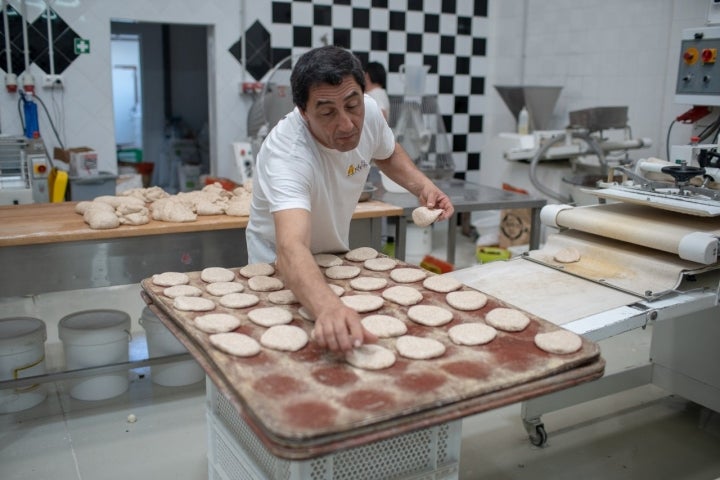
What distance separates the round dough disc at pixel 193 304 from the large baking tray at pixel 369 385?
3.8 inches

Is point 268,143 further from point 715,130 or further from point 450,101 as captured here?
point 450,101

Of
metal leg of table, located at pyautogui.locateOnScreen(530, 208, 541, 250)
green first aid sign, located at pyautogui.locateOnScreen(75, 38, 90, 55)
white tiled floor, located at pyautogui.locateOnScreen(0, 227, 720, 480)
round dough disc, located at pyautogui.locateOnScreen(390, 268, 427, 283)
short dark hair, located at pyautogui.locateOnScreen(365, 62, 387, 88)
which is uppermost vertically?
green first aid sign, located at pyautogui.locateOnScreen(75, 38, 90, 55)

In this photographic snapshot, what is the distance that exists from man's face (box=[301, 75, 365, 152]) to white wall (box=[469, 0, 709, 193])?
135 inches

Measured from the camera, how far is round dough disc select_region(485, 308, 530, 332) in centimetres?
167

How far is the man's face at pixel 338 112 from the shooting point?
181 centimetres

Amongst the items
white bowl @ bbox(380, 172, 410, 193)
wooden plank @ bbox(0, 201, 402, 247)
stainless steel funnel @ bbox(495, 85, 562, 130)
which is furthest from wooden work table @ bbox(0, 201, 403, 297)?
stainless steel funnel @ bbox(495, 85, 562, 130)

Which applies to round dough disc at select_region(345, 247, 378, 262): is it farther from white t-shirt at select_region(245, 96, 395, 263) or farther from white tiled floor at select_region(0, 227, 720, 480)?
white tiled floor at select_region(0, 227, 720, 480)

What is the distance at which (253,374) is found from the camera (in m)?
1.40

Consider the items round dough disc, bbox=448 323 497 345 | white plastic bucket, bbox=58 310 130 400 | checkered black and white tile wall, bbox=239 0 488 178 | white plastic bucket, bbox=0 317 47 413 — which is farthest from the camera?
checkered black and white tile wall, bbox=239 0 488 178

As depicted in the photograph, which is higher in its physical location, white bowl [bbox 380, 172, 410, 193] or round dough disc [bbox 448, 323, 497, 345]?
white bowl [bbox 380, 172, 410, 193]

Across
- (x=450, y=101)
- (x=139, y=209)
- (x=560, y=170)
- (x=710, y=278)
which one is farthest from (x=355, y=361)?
(x=450, y=101)

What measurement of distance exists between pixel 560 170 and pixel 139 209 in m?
3.26

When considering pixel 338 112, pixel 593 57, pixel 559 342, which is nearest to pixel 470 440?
pixel 559 342

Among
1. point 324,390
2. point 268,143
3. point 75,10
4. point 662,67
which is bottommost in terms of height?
point 324,390
